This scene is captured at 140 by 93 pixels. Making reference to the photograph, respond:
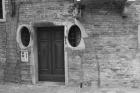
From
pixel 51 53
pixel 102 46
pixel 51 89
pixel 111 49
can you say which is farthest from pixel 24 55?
pixel 111 49

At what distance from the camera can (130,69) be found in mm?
7895

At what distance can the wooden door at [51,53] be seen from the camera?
8.77 metres

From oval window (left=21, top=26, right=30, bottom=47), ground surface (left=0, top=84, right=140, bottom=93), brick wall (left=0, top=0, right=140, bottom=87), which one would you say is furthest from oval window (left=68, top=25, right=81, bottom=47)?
oval window (left=21, top=26, right=30, bottom=47)

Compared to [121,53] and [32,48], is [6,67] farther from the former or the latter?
[121,53]

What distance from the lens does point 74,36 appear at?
838 centimetres

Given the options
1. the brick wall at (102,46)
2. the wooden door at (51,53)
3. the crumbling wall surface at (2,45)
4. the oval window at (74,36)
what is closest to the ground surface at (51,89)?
the brick wall at (102,46)

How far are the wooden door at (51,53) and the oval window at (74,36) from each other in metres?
0.42

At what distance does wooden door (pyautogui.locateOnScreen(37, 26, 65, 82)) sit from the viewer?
345 inches

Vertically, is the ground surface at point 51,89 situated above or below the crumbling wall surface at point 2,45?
below

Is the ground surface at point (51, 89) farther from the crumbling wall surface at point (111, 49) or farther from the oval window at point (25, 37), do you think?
the oval window at point (25, 37)

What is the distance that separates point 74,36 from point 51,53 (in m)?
1.11

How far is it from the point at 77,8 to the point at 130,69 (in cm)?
261

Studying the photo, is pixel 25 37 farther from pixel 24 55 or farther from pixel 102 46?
pixel 102 46

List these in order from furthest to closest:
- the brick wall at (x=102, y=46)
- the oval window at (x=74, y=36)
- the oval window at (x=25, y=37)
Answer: the oval window at (x=25, y=37), the oval window at (x=74, y=36), the brick wall at (x=102, y=46)
